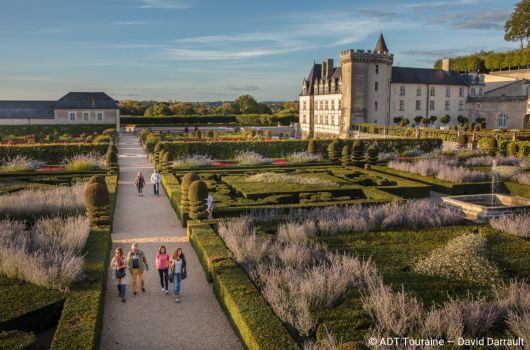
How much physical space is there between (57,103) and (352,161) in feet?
153

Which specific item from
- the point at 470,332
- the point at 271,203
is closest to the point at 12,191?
the point at 271,203

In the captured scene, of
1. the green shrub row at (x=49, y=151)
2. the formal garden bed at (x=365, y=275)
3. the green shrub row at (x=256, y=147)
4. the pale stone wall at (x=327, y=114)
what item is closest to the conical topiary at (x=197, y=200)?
the formal garden bed at (x=365, y=275)

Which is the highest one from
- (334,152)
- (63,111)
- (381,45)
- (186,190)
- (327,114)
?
(381,45)

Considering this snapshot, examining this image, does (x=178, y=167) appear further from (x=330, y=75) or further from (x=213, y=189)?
(x=330, y=75)

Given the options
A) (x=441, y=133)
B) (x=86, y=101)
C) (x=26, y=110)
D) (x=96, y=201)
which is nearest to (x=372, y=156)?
(x=441, y=133)

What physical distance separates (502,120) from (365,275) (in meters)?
58.2

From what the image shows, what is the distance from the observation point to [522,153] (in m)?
30.8

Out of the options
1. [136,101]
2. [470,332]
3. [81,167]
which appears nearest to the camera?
[470,332]

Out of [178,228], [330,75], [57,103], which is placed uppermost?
[330,75]

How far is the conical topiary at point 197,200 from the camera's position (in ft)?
47.2

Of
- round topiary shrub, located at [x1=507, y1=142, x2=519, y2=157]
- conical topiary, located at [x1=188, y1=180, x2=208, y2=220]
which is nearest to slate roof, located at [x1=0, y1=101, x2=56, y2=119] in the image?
round topiary shrub, located at [x1=507, y1=142, x2=519, y2=157]

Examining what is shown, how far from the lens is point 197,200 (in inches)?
569

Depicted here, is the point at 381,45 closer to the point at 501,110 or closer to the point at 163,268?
the point at 501,110

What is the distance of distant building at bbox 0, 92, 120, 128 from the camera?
5978cm
